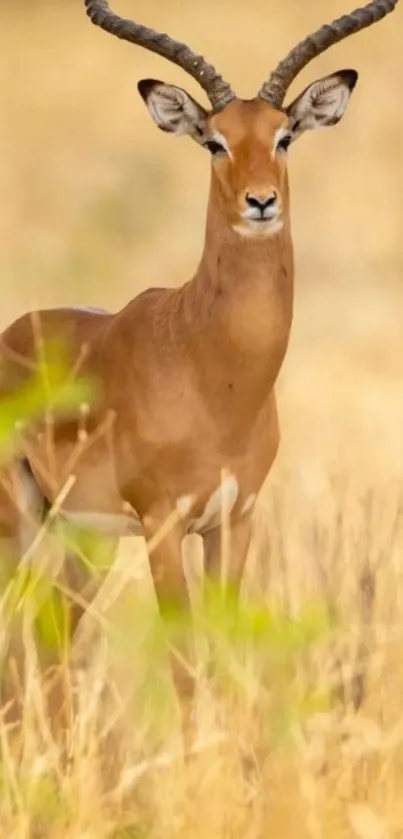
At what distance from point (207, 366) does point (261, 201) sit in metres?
0.56

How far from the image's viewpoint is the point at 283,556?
20.1ft

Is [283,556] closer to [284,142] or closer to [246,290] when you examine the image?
[246,290]

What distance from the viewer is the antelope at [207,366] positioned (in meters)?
5.96

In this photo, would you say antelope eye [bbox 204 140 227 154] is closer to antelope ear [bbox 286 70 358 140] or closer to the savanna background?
the savanna background

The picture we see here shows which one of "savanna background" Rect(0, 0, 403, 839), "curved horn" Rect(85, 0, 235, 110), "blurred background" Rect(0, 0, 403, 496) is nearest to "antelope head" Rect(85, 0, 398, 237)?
"curved horn" Rect(85, 0, 235, 110)

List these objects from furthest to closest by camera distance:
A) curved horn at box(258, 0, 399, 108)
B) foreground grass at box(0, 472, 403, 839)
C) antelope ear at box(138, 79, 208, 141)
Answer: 1. antelope ear at box(138, 79, 208, 141)
2. curved horn at box(258, 0, 399, 108)
3. foreground grass at box(0, 472, 403, 839)

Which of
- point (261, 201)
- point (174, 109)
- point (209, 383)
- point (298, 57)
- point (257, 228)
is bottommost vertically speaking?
point (209, 383)

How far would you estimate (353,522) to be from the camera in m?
7.48

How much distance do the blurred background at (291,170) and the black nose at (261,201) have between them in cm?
458

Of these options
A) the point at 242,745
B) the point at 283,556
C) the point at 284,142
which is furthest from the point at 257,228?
the point at 242,745

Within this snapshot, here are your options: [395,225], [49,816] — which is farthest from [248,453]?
[395,225]

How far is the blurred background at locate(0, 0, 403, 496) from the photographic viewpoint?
13.3 metres

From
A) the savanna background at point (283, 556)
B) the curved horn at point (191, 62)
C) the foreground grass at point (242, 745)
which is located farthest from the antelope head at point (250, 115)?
the foreground grass at point (242, 745)

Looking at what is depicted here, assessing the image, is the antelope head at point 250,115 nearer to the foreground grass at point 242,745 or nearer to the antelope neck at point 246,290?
the antelope neck at point 246,290
